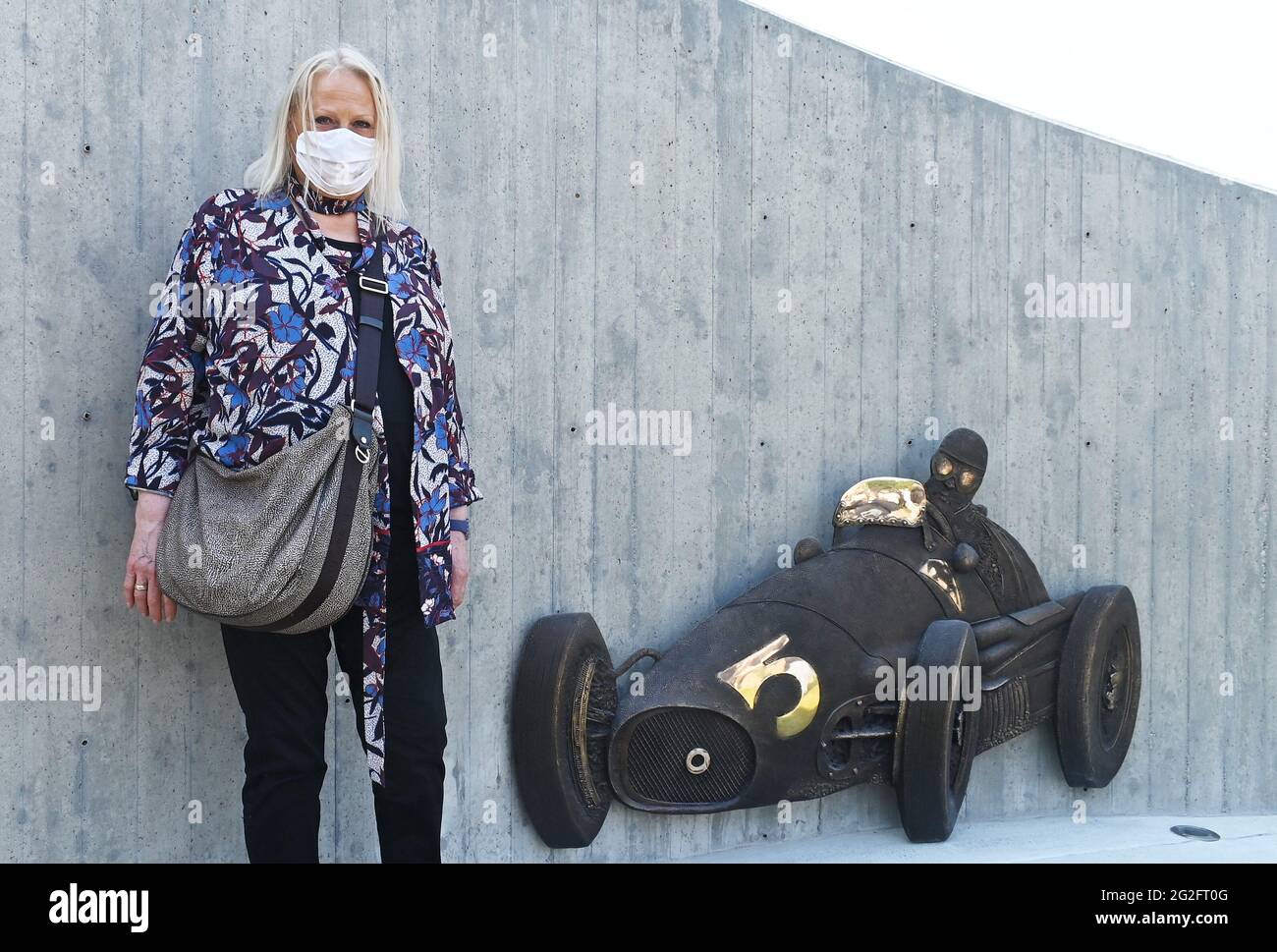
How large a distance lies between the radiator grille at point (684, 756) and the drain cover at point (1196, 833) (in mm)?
1404

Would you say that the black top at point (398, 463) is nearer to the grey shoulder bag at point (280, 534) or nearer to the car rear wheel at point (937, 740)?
the grey shoulder bag at point (280, 534)

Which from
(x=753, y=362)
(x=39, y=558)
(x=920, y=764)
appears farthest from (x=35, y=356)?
(x=920, y=764)

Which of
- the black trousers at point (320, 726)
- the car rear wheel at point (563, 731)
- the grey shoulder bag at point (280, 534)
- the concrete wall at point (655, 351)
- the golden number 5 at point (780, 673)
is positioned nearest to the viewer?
the grey shoulder bag at point (280, 534)

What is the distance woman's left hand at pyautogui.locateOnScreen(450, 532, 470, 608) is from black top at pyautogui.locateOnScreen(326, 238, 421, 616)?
0.09 m

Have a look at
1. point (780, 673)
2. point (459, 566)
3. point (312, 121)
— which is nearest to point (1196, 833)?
point (780, 673)

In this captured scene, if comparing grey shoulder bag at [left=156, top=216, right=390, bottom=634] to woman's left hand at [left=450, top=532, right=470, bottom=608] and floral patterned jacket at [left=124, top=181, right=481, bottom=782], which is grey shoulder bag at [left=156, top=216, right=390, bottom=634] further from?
woman's left hand at [left=450, top=532, right=470, bottom=608]

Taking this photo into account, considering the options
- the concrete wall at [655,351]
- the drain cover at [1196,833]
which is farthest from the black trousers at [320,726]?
the drain cover at [1196,833]

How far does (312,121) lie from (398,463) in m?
0.65

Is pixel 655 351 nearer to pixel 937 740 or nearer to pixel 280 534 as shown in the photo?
pixel 937 740

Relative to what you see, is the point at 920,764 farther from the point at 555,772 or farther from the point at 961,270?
the point at 961,270

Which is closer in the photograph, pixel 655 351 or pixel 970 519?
pixel 655 351

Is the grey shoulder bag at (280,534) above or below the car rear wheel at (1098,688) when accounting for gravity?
above

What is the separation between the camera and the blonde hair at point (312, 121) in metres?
2.38

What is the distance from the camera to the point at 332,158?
92.7 inches
